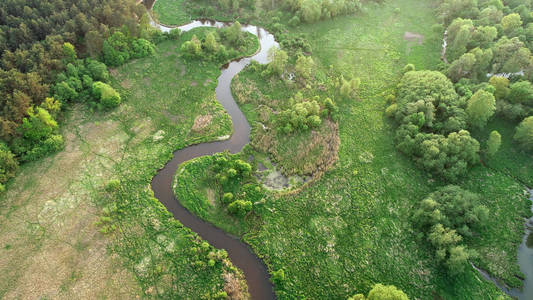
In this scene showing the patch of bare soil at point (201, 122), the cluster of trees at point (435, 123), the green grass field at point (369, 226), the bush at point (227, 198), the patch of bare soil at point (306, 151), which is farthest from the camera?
the patch of bare soil at point (201, 122)

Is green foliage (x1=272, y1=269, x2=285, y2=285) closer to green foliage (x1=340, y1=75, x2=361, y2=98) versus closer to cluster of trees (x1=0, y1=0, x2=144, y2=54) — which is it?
green foliage (x1=340, y1=75, x2=361, y2=98)

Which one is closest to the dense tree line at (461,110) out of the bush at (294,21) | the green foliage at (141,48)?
the bush at (294,21)

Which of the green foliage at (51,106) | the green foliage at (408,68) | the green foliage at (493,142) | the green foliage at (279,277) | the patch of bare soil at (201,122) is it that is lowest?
the green foliage at (279,277)

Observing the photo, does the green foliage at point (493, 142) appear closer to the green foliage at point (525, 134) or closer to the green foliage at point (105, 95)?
the green foliage at point (525, 134)

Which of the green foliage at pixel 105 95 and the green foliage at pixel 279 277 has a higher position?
the green foliage at pixel 105 95

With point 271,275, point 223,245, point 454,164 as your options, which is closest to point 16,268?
point 223,245

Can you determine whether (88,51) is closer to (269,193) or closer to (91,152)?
(91,152)

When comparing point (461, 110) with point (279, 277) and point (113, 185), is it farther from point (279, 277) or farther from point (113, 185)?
point (113, 185)
